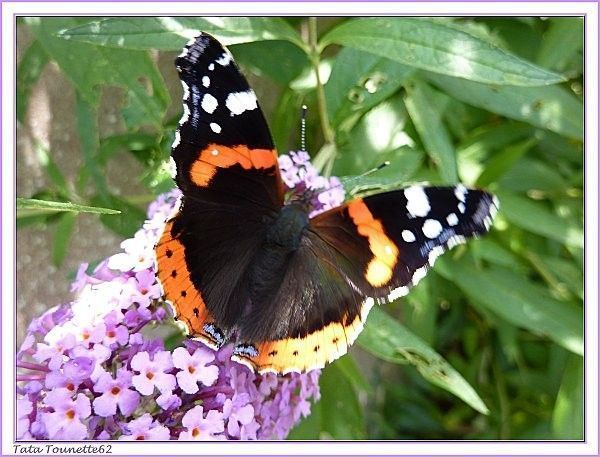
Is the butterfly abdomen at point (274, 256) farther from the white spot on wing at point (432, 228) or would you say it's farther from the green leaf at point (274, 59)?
the green leaf at point (274, 59)

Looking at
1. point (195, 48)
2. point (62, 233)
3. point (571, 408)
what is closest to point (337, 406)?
point (571, 408)

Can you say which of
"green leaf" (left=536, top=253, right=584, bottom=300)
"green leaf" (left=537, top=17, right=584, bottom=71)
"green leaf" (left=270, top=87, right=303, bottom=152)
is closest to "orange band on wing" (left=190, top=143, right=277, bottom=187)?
"green leaf" (left=270, top=87, right=303, bottom=152)

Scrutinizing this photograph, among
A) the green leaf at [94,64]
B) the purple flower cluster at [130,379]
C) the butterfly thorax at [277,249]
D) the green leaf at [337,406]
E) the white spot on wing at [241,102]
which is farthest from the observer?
the green leaf at [337,406]

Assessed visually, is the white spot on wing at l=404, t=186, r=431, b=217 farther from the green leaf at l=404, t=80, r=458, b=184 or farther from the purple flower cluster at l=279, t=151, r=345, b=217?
the green leaf at l=404, t=80, r=458, b=184

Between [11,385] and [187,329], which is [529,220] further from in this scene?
[11,385]

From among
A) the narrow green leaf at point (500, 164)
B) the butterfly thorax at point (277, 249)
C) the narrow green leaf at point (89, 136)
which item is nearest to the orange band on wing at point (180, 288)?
the butterfly thorax at point (277, 249)

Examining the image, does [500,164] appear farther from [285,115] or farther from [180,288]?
[180,288]
